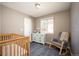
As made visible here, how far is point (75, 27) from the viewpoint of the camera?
146 centimetres

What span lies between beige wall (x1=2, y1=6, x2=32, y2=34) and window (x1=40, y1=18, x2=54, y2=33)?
43 cm

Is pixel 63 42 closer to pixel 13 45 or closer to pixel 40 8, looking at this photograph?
pixel 40 8

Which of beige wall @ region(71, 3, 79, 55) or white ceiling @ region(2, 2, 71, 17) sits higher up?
white ceiling @ region(2, 2, 71, 17)

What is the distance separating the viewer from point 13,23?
1494 millimetres

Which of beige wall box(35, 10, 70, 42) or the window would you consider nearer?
beige wall box(35, 10, 70, 42)

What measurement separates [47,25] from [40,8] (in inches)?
14.2

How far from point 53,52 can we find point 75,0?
0.96 meters

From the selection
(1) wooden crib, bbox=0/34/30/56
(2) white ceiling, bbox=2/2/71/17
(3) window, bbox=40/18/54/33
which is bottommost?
(1) wooden crib, bbox=0/34/30/56

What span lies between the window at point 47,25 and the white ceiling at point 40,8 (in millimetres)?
141

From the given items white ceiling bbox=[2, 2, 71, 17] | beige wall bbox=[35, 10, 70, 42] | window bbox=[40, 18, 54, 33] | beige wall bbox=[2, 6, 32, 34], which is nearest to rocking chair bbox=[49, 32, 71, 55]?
beige wall bbox=[35, 10, 70, 42]

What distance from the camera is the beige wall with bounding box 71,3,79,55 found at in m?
1.40

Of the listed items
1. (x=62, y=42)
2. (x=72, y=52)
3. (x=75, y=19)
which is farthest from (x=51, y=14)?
(x=72, y=52)

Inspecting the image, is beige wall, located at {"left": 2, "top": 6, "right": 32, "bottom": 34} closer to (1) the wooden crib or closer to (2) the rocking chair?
(1) the wooden crib

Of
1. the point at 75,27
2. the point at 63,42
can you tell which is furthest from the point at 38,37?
the point at 75,27
